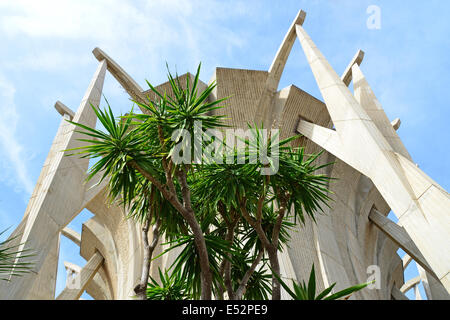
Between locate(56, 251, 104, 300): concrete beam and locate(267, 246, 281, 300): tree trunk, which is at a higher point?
locate(56, 251, 104, 300): concrete beam

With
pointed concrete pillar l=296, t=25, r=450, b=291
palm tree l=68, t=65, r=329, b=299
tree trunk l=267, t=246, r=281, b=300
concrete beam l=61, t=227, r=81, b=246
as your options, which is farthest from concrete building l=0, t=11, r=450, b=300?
concrete beam l=61, t=227, r=81, b=246

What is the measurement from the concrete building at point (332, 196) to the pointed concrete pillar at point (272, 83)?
3cm

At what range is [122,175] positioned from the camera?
5215 millimetres

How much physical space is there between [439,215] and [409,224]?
0.48m

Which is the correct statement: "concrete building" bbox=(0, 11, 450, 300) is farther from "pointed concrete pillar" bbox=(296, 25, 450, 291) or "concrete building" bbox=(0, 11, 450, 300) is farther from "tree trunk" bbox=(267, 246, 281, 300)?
"tree trunk" bbox=(267, 246, 281, 300)

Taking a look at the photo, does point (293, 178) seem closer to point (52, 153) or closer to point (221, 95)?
point (221, 95)

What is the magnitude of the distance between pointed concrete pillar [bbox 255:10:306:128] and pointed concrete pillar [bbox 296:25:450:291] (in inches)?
105

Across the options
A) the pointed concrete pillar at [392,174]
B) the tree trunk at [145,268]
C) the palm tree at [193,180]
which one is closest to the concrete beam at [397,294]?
the pointed concrete pillar at [392,174]

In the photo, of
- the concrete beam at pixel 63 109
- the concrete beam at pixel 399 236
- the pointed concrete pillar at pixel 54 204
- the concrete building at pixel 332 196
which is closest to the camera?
the concrete building at pixel 332 196

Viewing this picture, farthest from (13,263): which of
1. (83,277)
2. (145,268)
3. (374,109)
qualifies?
(83,277)

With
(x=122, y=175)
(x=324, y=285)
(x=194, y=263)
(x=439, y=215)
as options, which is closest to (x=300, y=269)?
(x=324, y=285)

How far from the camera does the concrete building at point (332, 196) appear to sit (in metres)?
6.54

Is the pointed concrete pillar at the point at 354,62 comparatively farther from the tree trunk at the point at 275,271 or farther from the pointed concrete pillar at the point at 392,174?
the tree trunk at the point at 275,271

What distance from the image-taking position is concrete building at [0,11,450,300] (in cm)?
654
